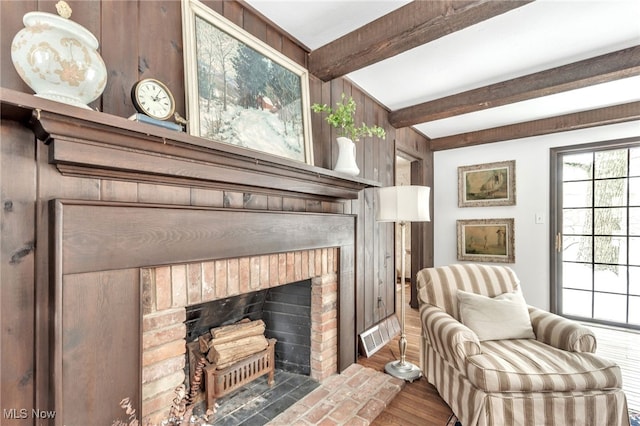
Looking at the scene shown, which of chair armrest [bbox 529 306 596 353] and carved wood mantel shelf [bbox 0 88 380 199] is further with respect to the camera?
chair armrest [bbox 529 306 596 353]

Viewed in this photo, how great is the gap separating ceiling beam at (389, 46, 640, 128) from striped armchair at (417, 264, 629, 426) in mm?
1704

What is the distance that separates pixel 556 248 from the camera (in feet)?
10.8

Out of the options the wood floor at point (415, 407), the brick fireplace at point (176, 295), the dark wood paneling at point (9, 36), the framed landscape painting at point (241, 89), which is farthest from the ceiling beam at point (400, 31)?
the wood floor at point (415, 407)

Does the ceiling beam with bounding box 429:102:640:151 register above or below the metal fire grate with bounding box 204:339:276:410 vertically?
above

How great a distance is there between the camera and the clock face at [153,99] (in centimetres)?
105

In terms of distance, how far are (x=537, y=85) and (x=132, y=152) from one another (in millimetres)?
2760

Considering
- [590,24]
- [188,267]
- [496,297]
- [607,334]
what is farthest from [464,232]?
[188,267]

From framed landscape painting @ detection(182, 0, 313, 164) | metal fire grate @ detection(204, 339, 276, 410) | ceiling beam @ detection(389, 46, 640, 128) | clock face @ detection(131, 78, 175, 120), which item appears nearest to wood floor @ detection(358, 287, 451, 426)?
metal fire grate @ detection(204, 339, 276, 410)

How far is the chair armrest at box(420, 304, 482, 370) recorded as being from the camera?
152 centimetres

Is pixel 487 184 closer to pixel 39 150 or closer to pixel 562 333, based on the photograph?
pixel 562 333

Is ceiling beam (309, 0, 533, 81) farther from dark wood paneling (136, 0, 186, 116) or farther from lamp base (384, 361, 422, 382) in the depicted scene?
lamp base (384, 361, 422, 382)

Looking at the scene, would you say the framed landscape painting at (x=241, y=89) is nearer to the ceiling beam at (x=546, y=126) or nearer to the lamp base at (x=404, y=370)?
the lamp base at (x=404, y=370)

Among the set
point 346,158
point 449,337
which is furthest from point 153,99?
point 449,337

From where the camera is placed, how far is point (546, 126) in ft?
10.3
